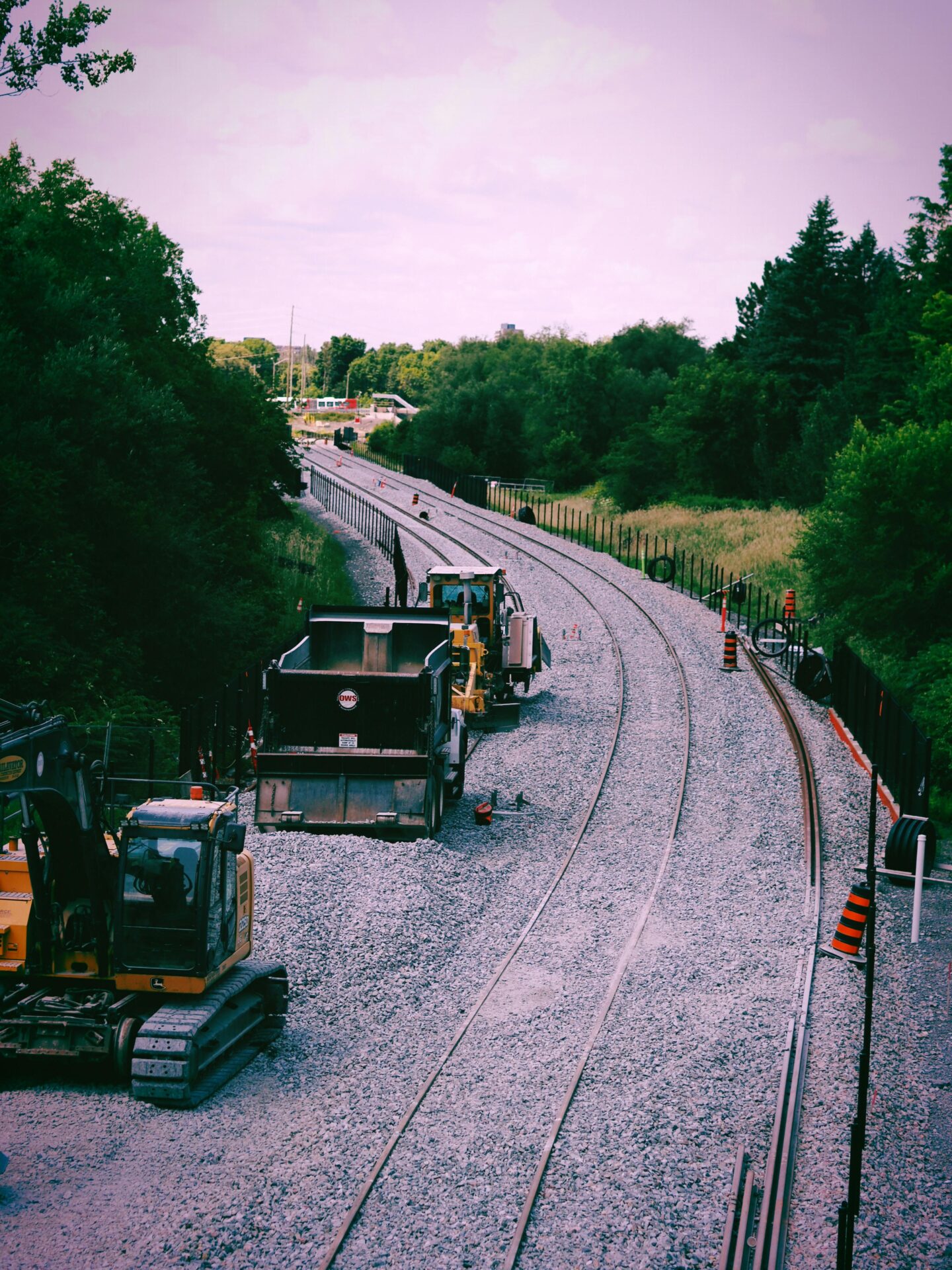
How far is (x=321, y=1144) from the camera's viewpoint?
9.87 m

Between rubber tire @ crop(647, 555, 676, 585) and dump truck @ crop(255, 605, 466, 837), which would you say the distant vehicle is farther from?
dump truck @ crop(255, 605, 466, 837)

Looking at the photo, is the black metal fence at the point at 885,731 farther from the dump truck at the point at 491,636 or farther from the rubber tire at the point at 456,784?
the rubber tire at the point at 456,784

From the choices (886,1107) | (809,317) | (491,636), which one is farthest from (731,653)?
(809,317)

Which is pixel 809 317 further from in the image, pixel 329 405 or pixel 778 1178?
pixel 329 405

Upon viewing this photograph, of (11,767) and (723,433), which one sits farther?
(723,433)

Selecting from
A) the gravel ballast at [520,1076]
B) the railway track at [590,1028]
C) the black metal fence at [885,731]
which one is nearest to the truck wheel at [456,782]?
the gravel ballast at [520,1076]

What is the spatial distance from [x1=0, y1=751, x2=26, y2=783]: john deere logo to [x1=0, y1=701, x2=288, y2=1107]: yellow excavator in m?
0.45

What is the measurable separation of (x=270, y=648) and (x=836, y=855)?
1838cm

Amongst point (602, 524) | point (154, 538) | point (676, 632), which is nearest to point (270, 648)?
point (154, 538)

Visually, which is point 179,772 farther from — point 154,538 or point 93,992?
point 154,538

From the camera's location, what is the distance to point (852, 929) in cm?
1454

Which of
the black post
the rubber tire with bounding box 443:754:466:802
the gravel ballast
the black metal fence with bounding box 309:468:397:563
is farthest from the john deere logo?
the black metal fence with bounding box 309:468:397:563

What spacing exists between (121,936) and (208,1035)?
115 cm

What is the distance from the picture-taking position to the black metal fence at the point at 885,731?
1911 centimetres
